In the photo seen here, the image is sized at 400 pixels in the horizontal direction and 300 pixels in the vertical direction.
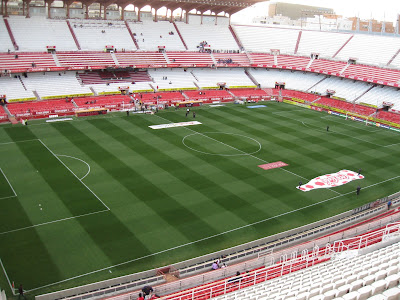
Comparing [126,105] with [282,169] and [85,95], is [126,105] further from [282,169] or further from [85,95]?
[282,169]

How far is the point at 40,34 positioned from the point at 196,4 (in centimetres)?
3209

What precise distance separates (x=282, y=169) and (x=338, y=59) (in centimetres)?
5102

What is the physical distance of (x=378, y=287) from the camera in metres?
12.9

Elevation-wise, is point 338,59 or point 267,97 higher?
point 338,59

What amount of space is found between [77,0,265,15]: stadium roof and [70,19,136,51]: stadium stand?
12.9 feet

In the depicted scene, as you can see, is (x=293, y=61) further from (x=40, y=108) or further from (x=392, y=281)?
(x=392, y=281)

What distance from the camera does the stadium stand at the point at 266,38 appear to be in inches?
3548

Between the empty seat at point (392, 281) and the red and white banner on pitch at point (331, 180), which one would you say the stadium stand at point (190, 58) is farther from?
the empty seat at point (392, 281)

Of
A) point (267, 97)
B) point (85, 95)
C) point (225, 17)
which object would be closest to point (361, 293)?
point (85, 95)

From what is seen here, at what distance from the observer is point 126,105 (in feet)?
204

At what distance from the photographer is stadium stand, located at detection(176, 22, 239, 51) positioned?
8562cm

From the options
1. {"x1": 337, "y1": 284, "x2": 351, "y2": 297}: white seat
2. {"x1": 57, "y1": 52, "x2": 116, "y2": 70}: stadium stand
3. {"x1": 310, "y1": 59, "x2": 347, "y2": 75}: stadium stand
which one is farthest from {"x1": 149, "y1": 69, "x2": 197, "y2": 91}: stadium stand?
{"x1": 337, "y1": 284, "x2": 351, "y2": 297}: white seat

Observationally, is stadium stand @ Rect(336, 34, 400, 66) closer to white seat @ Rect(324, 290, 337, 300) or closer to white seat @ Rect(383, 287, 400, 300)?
white seat @ Rect(383, 287, 400, 300)

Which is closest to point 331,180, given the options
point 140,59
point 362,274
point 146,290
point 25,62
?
point 146,290
